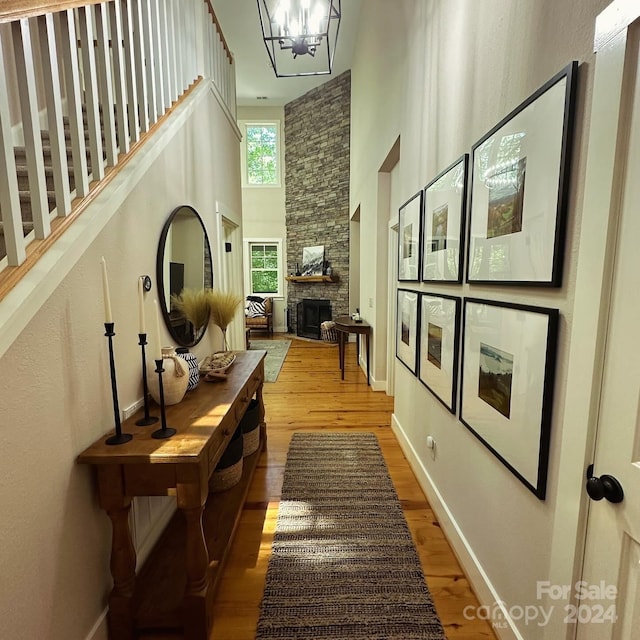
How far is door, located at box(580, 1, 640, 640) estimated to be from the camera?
0.77 metres

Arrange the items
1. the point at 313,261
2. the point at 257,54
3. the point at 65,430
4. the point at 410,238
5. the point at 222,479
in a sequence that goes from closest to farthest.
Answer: the point at 65,430, the point at 222,479, the point at 410,238, the point at 257,54, the point at 313,261

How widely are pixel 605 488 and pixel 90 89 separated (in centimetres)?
224

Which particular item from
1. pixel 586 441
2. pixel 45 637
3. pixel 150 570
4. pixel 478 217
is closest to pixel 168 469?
pixel 45 637

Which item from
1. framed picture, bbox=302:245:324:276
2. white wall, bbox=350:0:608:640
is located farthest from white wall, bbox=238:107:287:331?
white wall, bbox=350:0:608:640

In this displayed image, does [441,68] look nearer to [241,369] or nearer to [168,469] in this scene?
[241,369]

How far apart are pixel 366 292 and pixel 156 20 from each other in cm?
355

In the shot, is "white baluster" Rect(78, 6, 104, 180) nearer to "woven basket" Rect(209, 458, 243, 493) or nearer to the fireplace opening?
"woven basket" Rect(209, 458, 243, 493)

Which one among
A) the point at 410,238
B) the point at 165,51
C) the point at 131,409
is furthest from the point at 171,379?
the point at 165,51

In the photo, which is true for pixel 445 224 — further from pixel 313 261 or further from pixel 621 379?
pixel 313 261

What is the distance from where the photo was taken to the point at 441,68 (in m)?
1.96

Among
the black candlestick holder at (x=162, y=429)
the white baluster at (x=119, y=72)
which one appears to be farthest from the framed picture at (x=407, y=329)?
the white baluster at (x=119, y=72)

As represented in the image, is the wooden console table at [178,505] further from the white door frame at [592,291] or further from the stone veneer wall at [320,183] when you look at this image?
the stone veneer wall at [320,183]

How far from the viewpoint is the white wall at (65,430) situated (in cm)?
95

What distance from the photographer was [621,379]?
81cm
